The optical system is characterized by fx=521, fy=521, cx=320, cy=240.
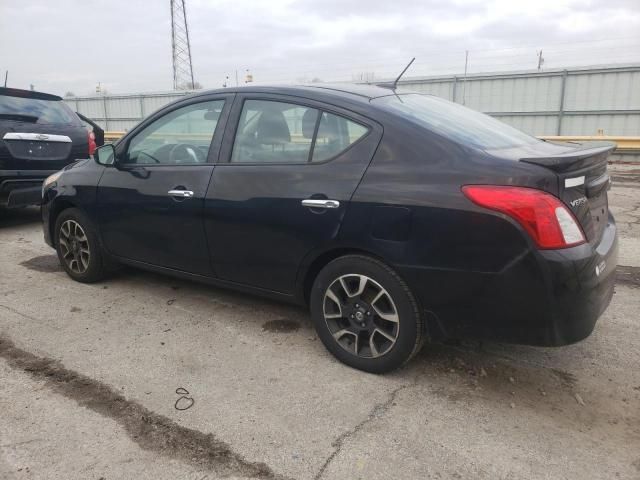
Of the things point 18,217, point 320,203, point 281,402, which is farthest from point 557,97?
point 281,402

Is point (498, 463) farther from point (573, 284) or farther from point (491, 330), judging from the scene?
point (573, 284)

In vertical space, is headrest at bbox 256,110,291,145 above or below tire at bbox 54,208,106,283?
above

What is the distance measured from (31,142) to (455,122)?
5.59m

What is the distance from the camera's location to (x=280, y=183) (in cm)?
310

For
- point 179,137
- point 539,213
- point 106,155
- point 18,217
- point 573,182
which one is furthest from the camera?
point 18,217

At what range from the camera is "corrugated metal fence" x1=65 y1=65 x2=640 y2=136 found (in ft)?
48.3

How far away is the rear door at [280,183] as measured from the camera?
291cm

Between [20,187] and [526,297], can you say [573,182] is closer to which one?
[526,297]

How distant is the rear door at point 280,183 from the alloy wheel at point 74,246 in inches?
62.6

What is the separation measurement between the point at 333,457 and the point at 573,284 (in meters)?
1.34

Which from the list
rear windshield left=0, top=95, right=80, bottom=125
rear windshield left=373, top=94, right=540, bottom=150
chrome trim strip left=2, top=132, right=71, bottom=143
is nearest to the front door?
rear windshield left=373, top=94, right=540, bottom=150

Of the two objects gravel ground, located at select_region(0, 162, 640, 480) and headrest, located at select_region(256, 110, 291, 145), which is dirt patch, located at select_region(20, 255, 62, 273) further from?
headrest, located at select_region(256, 110, 291, 145)

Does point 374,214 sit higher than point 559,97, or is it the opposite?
point 559,97

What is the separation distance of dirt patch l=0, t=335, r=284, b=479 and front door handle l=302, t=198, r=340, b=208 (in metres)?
1.31
